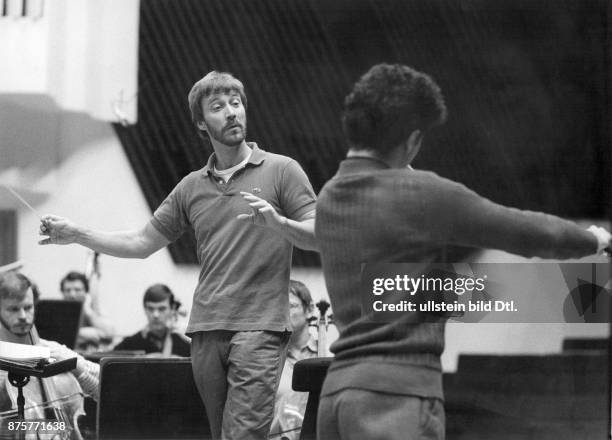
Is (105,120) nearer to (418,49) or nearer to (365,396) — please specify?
(418,49)

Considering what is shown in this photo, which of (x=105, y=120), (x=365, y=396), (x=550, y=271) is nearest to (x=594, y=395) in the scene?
(x=550, y=271)

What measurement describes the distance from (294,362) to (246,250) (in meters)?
1.01

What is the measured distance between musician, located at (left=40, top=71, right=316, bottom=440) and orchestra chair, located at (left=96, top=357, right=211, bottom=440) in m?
0.69

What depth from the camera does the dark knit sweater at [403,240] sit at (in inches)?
65.3

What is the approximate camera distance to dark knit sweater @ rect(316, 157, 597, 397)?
65.3 inches

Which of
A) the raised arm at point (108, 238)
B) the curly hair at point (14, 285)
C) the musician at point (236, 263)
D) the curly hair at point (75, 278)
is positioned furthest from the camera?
the curly hair at point (75, 278)

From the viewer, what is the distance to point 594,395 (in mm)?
3842

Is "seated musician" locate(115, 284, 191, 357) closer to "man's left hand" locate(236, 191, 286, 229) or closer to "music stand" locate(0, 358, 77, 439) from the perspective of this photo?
"music stand" locate(0, 358, 77, 439)

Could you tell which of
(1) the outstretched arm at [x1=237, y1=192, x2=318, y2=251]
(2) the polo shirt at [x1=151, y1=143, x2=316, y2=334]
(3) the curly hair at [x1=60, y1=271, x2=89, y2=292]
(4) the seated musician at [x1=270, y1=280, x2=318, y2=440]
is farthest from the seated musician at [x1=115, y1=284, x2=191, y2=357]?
(1) the outstretched arm at [x1=237, y1=192, x2=318, y2=251]

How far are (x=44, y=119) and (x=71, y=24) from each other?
1.25 ft

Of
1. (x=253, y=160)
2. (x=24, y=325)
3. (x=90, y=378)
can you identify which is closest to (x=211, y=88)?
(x=253, y=160)

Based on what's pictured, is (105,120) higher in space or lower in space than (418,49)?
lower

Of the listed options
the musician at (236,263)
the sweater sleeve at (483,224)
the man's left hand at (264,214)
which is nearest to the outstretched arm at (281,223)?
the man's left hand at (264,214)

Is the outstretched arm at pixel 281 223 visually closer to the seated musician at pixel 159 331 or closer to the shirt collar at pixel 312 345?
the shirt collar at pixel 312 345
